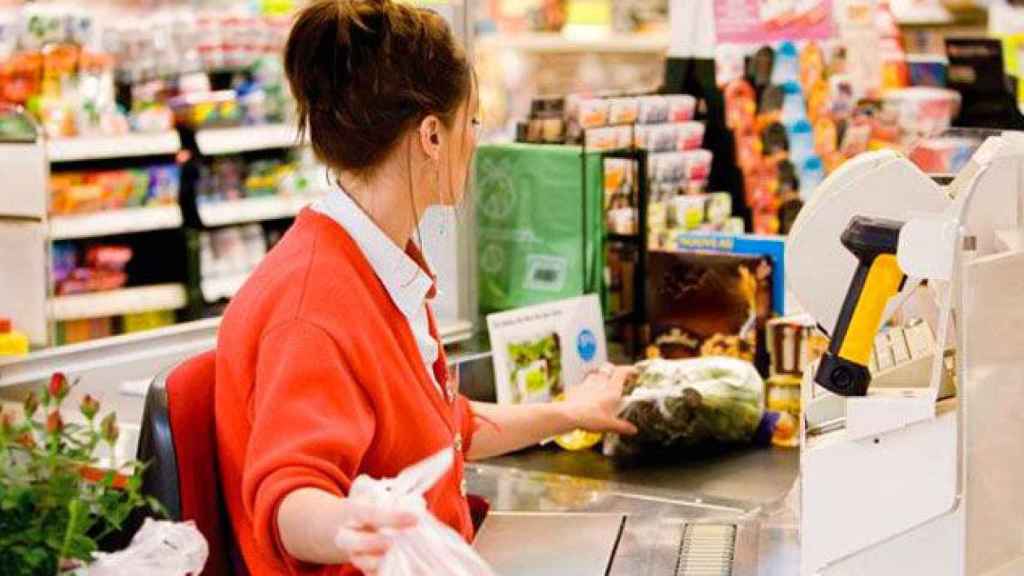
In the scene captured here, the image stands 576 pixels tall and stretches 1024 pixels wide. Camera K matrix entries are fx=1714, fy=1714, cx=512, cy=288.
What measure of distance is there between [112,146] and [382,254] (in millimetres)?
4187

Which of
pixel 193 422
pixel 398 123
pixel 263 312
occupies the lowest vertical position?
pixel 193 422

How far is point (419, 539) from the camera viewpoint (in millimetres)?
1566

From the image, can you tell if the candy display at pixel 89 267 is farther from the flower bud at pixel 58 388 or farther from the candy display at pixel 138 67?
the flower bud at pixel 58 388

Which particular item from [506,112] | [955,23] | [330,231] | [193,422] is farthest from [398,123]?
[955,23]

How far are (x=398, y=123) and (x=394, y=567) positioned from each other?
2.36 ft

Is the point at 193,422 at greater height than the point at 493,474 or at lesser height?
greater

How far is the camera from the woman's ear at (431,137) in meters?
2.13

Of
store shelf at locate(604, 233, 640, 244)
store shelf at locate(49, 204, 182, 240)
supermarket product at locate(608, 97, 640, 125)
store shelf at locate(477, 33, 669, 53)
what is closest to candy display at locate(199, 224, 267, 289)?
store shelf at locate(49, 204, 182, 240)

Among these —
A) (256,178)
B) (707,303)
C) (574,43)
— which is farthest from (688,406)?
(574,43)

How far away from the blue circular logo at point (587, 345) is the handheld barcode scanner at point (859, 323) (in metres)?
1.61

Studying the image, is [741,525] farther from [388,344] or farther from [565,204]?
[565,204]

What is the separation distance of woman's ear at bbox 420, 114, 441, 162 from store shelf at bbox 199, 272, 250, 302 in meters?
4.55

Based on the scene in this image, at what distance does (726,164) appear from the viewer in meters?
4.30

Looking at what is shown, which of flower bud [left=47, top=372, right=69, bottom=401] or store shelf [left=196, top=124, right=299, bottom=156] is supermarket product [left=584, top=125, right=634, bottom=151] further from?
store shelf [left=196, top=124, right=299, bottom=156]
